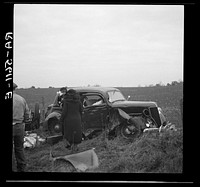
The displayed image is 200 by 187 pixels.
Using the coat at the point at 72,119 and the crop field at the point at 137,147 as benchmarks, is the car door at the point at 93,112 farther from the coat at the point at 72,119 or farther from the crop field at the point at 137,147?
the crop field at the point at 137,147

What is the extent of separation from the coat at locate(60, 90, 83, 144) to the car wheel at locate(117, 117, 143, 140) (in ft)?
2.07

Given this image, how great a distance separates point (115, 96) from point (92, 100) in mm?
360

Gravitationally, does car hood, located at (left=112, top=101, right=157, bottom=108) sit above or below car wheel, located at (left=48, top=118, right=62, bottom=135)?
above

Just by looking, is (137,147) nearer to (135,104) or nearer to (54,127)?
(135,104)

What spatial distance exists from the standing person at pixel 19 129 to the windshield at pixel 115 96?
1298 mm

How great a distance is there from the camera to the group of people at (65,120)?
5691 mm

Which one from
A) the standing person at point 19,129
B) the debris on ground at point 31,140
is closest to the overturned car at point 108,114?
the debris on ground at point 31,140

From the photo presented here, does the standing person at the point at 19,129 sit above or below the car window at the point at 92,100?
below

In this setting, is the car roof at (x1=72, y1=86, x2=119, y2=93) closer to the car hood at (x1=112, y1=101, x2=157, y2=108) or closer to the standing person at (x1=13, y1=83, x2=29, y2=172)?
the car hood at (x1=112, y1=101, x2=157, y2=108)

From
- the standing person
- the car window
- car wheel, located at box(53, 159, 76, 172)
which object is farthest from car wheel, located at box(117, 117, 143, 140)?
the standing person

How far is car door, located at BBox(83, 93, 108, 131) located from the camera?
577 cm

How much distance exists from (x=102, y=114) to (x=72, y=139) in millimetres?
600
